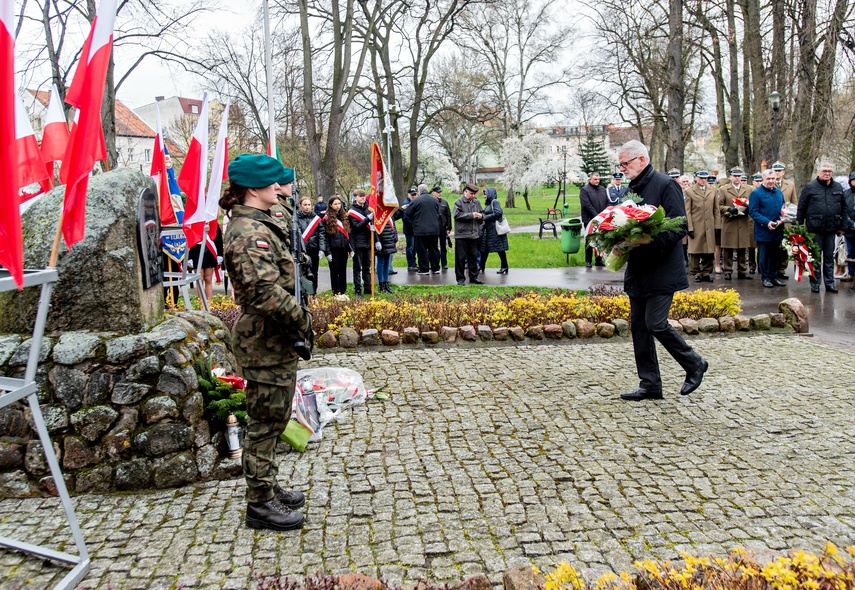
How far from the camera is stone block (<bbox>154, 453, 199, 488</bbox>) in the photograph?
462cm

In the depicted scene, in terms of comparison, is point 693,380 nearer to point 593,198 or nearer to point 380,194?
point 380,194

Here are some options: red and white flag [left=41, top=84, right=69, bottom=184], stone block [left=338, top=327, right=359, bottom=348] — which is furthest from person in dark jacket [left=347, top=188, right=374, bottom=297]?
red and white flag [left=41, top=84, right=69, bottom=184]

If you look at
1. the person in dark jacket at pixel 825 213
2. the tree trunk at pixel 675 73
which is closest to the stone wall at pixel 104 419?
the person in dark jacket at pixel 825 213

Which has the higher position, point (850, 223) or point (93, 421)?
point (850, 223)

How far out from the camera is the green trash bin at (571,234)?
16.7m

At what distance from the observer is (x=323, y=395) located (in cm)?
622

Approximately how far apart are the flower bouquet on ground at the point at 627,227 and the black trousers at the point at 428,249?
9.75 metres

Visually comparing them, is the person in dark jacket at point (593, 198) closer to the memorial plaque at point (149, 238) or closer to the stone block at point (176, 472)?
the memorial plaque at point (149, 238)

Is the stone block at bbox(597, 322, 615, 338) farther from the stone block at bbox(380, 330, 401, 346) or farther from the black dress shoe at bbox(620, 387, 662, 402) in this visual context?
the black dress shoe at bbox(620, 387, 662, 402)

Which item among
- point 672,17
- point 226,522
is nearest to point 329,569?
point 226,522

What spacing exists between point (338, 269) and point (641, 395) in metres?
7.31

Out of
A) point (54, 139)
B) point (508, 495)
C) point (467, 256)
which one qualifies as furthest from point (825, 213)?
point (54, 139)

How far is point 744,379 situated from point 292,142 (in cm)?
3274

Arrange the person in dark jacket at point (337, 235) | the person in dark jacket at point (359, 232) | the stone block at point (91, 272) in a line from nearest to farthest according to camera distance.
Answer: the stone block at point (91, 272) → the person in dark jacket at point (337, 235) → the person in dark jacket at point (359, 232)
